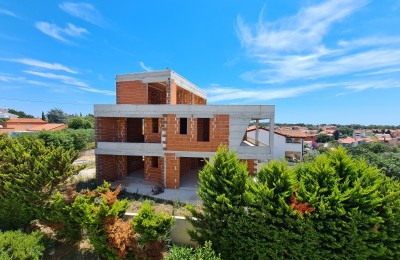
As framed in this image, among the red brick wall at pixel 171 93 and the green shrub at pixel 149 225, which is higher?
the red brick wall at pixel 171 93

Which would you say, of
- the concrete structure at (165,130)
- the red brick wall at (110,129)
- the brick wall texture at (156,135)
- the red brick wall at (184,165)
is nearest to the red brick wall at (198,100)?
the brick wall texture at (156,135)

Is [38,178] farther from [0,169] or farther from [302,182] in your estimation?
[302,182]

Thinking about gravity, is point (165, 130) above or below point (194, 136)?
above

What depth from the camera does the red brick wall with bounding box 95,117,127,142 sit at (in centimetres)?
1599

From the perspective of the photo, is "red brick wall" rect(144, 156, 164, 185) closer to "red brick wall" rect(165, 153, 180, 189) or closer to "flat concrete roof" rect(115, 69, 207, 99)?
"red brick wall" rect(165, 153, 180, 189)

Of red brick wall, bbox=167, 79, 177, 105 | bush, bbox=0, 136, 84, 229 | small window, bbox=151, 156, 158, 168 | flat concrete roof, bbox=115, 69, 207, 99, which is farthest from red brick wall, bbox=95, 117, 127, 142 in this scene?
bush, bbox=0, 136, 84, 229

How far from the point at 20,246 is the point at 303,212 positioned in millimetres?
10967

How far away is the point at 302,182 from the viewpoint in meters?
7.68

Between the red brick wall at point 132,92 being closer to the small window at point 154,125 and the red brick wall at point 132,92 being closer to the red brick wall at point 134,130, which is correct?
the small window at point 154,125

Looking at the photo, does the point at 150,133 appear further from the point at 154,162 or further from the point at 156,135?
the point at 154,162

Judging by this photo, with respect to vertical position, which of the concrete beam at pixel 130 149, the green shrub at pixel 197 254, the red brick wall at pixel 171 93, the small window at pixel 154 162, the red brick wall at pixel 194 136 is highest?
the red brick wall at pixel 171 93

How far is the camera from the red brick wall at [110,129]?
16.0 m

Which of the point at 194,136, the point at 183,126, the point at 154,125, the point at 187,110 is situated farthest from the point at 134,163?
the point at 187,110

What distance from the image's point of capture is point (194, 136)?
14.8m
